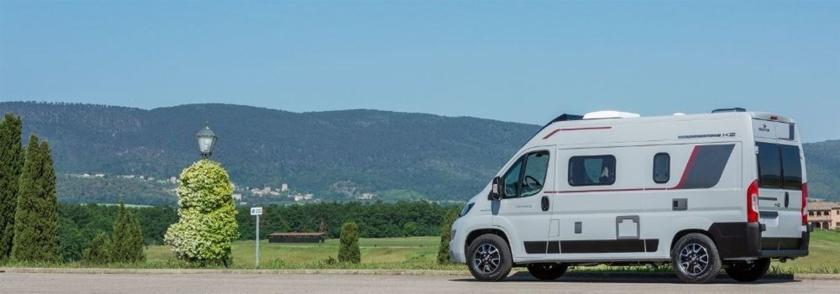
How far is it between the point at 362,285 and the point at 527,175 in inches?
133

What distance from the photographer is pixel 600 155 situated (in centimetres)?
2294

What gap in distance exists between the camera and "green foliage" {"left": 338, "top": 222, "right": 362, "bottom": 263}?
239 ft

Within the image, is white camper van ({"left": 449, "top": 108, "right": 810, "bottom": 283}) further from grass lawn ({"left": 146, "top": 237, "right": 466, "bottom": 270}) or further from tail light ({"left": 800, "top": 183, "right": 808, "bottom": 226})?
grass lawn ({"left": 146, "top": 237, "right": 466, "bottom": 270})

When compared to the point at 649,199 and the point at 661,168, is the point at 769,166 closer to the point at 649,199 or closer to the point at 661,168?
the point at 661,168

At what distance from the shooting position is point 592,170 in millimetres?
23094

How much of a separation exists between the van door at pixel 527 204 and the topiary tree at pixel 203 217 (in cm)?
920

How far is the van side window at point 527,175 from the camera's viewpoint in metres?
23.6

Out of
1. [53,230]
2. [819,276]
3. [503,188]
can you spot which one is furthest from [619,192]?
[53,230]

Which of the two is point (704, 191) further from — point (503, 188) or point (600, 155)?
point (503, 188)

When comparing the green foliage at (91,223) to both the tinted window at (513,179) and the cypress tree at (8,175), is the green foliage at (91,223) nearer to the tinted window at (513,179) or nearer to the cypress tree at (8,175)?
the cypress tree at (8,175)

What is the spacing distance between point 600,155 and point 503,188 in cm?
180

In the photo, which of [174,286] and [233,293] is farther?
[174,286]

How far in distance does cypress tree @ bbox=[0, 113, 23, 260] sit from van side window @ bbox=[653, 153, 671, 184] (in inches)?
887

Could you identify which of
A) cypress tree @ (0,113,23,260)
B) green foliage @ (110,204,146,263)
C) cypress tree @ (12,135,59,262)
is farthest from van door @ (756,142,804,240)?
green foliage @ (110,204,146,263)
